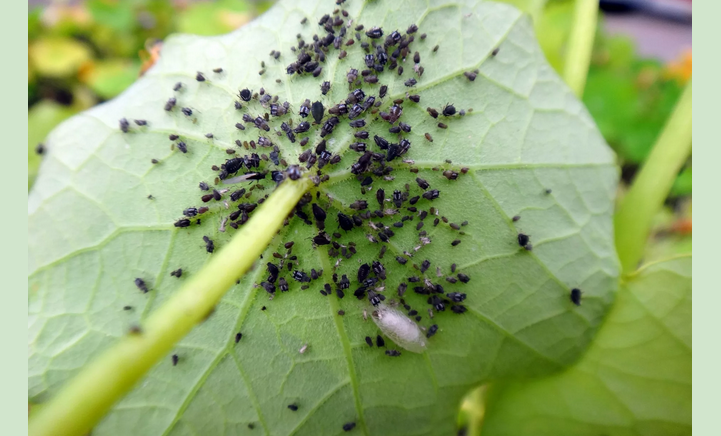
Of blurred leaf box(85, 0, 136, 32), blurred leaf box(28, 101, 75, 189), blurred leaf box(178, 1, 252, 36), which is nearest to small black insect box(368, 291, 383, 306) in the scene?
blurred leaf box(178, 1, 252, 36)

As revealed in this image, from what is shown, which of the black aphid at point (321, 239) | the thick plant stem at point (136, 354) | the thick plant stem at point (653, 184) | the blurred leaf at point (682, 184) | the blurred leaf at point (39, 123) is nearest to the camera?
the thick plant stem at point (136, 354)

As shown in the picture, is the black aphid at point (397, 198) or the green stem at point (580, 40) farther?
the green stem at point (580, 40)

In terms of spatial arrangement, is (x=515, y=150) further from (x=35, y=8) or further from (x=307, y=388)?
(x=35, y=8)

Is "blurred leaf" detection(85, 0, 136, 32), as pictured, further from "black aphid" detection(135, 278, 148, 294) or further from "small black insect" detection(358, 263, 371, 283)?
"small black insect" detection(358, 263, 371, 283)

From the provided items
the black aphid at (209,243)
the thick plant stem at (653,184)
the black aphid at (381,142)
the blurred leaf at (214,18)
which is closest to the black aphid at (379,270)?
the black aphid at (381,142)

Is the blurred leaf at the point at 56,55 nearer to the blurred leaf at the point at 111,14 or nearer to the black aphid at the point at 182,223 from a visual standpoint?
the blurred leaf at the point at 111,14

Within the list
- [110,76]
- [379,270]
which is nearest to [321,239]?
[379,270]

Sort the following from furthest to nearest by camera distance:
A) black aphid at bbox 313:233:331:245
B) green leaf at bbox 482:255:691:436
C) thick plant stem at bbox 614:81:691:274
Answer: thick plant stem at bbox 614:81:691:274
green leaf at bbox 482:255:691:436
black aphid at bbox 313:233:331:245
